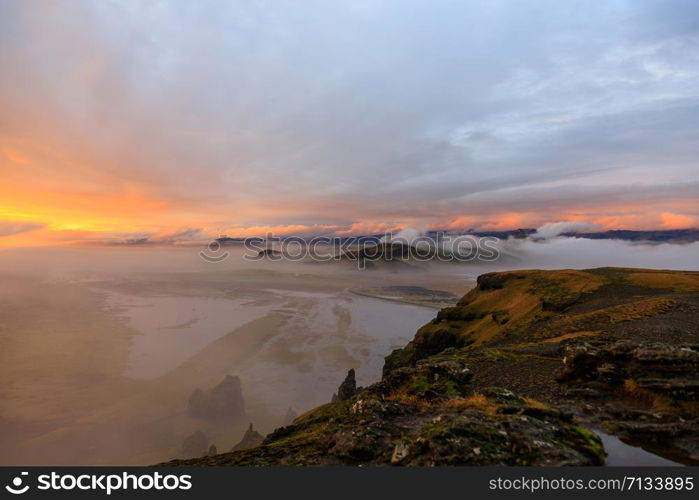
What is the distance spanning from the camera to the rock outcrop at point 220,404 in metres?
78.8

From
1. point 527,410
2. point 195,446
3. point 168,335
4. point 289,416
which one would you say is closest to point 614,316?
point 527,410

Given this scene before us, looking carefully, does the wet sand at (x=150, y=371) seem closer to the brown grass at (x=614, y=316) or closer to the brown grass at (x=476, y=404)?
the brown grass at (x=614, y=316)

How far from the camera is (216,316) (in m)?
195

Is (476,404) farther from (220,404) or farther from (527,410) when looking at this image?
(220,404)

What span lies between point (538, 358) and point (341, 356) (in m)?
103

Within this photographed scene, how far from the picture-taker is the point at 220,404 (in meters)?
79.4

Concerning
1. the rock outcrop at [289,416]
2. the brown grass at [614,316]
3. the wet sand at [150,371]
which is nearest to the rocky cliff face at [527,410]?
the brown grass at [614,316]

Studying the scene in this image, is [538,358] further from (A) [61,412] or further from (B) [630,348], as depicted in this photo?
(A) [61,412]

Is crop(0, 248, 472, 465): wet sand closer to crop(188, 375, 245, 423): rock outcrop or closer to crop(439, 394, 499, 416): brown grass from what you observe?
crop(188, 375, 245, 423): rock outcrop

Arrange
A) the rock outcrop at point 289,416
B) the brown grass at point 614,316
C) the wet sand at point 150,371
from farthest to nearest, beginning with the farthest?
the rock outcrop at point 289,416 → the wet sand at point 150,371 → the brown grass at point 614,316
